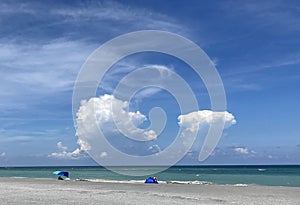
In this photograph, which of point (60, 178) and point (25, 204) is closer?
point (25, 204)

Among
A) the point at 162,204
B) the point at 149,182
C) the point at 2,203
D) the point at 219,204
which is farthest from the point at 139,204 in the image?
the point at 149,182

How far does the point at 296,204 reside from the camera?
25.8m

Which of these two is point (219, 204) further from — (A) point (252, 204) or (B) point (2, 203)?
(B) point (2, 203)

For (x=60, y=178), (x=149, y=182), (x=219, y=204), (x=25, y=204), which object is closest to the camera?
(x=25, y=204)

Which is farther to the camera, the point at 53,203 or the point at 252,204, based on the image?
the point at 252,204

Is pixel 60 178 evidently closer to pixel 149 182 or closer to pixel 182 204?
pixel 149 182

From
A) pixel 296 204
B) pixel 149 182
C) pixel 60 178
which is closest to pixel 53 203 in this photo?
pixel 296 204

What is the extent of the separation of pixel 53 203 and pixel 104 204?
9.70 ft

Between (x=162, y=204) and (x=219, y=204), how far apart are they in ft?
11.5

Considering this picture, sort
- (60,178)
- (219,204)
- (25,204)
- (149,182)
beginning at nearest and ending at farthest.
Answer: (25,204) → (219,204) → (149,182) → (60,178)

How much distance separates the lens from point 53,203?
23.2 metres

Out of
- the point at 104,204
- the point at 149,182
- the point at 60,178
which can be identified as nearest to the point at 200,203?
the point at 104,204

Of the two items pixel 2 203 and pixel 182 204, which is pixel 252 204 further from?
pixel 2 203

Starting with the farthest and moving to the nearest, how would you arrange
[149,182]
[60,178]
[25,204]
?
[60,178], [149,182], [25,204]
